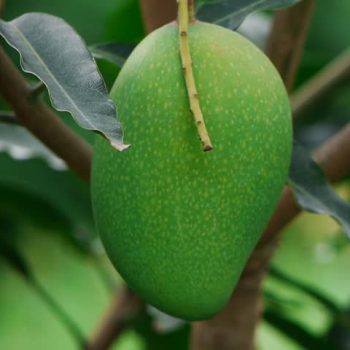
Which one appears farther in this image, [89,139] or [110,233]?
[89,139]

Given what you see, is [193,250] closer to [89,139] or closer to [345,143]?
[345,143]

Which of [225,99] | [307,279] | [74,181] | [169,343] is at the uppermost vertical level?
[225,99]

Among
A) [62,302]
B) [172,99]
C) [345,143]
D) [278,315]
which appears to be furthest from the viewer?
[62,302]

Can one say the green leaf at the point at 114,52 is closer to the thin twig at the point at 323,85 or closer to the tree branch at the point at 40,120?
the tree branch at the point at 40,120

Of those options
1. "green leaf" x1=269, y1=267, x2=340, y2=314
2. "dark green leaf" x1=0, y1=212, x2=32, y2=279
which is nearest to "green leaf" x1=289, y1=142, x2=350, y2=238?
"green leaf" x1=269, y1=267, x2=340, y2=314

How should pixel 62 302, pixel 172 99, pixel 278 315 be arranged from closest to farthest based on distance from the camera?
pixel 172 99 → pixel 278 315 → pixel 62 302

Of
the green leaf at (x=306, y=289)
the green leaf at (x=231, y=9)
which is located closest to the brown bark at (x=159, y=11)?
the green leaf at (x=231, y=9)

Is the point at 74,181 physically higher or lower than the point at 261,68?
lower

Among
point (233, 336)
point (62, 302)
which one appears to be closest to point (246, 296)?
point (233, 336)
